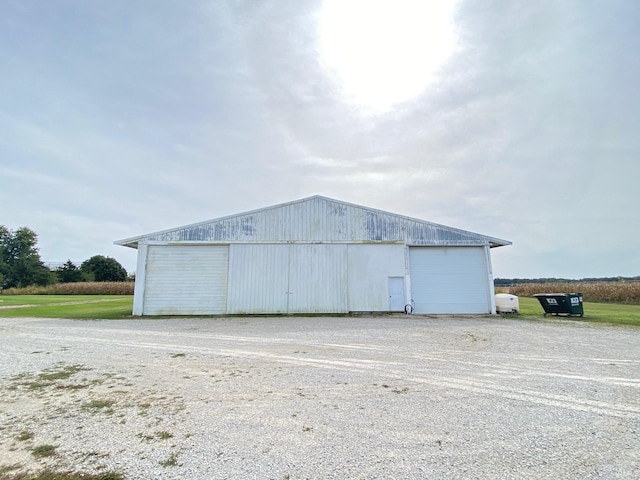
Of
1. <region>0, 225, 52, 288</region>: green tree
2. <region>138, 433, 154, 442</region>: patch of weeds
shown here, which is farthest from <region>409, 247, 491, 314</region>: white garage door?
<region>0, 225, 52, 288</region>: green tree

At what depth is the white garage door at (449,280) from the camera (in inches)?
601

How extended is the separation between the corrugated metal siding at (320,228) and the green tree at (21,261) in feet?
175

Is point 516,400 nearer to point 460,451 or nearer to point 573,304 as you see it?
point 460,451

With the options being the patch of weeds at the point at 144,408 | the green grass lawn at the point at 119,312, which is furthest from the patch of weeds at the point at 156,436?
the green grass lawn at the point at 119,312

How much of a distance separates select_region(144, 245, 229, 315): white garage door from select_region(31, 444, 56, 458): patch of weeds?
12.1 metres

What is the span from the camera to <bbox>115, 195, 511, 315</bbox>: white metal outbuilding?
1494 cm

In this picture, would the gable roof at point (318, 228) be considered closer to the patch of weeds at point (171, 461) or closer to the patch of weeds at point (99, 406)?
the patch of weeds at point (99, 406)

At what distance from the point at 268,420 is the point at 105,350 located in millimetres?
5588

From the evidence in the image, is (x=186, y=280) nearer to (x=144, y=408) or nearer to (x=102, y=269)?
(x=144, y=408)

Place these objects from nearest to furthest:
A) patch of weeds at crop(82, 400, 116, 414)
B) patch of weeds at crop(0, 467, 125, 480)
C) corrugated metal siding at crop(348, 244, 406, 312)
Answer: patch of weeds at crop(0, 467, 125, 480)
patch of weeds at crop(82, 400, 116, 414)
corrugated metal siding at crop(348, 244, 406, 312)

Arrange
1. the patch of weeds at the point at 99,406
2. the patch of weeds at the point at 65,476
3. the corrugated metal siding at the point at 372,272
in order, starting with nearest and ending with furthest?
the patch of weeds at the point at 65,476
the patch of weeds at the point at 99,406
the corrugated metal siding at the point at 372,272

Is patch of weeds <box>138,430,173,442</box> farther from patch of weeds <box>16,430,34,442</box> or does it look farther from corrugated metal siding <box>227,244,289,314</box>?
corrugated metal siding <box>227,244,289,314</box>

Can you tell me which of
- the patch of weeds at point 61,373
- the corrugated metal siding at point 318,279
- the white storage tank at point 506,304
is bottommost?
the patch of weeds at point 61,373

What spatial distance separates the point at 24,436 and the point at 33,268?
67.7 metres
